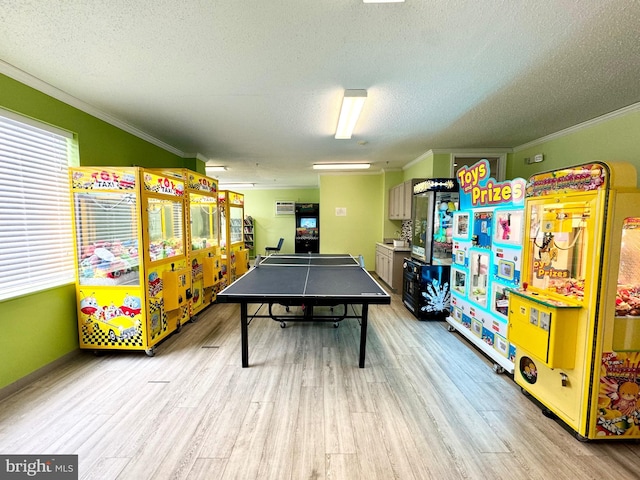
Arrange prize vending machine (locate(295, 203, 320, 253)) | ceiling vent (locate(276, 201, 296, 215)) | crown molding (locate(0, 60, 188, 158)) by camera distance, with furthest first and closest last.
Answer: ceiling vent (locate(276, 201, 296, 215)), prize vending machine (locate(295, 203, 320, 253)), crown molding (locate(0, 60, 188, 158))

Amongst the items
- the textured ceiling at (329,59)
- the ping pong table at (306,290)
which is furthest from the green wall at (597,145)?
the ping pong table at (306,290)

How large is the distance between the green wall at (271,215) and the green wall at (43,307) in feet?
21.3

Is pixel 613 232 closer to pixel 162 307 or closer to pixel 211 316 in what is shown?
pixel 162 307

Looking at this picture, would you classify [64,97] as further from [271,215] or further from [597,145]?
[271,215]

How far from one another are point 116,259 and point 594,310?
4500 mm

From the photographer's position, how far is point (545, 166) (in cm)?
402

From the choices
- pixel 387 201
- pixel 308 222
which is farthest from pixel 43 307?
pixel 308 222

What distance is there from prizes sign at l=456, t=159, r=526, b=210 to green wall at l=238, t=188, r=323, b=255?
22.8 feet

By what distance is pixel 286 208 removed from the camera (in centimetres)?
968

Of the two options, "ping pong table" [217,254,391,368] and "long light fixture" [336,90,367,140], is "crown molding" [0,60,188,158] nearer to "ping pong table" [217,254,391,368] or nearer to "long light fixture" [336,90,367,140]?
"ping pong table" [217,254,391,368]

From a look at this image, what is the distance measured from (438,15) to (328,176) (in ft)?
17.9

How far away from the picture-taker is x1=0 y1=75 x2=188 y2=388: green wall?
221 centimetres

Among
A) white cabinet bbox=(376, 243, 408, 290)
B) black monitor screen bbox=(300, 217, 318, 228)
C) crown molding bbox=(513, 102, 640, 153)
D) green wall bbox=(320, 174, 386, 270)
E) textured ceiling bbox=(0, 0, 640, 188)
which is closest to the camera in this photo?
textured ceiling bbox=(0, 0, 640, 188)

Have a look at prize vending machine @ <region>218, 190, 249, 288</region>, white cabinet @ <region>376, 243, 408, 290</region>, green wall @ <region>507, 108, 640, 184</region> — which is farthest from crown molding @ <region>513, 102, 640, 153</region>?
prize vending machine @ <region>218, 190, 249, 288</region>
